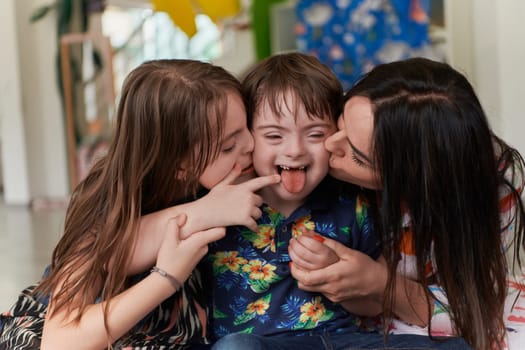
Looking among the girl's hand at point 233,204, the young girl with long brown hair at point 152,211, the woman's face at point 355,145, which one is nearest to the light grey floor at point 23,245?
the young girl with long brown hair at point 152,211

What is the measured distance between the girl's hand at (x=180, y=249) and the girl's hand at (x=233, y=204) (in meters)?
0.02

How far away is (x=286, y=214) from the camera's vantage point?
134 cm

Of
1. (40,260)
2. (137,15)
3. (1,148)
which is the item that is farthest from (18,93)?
(40,260)

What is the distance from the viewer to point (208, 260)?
1.34m

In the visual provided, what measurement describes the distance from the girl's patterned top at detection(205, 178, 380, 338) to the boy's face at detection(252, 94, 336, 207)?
0.21 feet

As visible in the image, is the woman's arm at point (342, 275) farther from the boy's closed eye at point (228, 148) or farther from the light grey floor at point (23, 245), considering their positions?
the light grey floor at point (23, 245)

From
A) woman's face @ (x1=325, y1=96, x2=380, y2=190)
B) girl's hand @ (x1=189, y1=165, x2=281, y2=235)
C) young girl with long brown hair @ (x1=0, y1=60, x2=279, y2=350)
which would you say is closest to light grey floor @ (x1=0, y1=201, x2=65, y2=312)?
young girl with long brown hair @ (x1=0, y1=60, x2=279, y2=350)

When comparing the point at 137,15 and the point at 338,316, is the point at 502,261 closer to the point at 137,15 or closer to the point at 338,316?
the point at 338,316

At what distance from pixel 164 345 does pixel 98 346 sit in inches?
6.8

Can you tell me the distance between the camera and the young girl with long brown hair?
1.14 m

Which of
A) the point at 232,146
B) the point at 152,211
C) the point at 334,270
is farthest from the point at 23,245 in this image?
the point at 334,270

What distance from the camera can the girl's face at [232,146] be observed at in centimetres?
125

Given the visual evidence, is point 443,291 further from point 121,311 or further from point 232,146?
point 121,311

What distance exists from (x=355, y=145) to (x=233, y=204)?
23 cm
